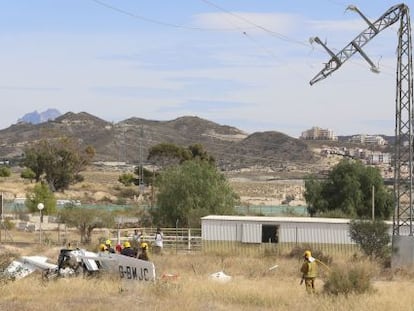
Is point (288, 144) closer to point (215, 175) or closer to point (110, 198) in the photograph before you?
point (110, 198)

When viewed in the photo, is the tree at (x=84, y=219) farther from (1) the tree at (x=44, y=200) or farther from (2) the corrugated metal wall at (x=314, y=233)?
(1) the tree at (x=44, y=200)

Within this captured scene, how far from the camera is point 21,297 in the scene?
61.5 ft

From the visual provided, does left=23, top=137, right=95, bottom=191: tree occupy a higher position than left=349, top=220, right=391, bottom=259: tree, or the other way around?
left=23, top=137, right=95, bottom=191: tree

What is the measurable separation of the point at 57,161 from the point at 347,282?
8534 cm

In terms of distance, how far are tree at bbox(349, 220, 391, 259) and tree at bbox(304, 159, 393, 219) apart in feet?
78.1

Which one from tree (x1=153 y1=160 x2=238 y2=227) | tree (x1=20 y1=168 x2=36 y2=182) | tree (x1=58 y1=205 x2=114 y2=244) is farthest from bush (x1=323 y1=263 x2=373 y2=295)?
tree (x1=20 y1=168 x2=36 y2=182)

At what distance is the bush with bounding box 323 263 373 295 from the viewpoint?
19553 millimetres

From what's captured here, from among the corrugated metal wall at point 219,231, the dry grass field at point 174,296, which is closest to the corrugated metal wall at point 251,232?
the corrugated metal wall at point 219,231

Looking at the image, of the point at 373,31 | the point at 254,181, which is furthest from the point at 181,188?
the point at 254,181

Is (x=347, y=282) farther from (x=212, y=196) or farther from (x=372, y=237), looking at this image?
(x=212, y=196)

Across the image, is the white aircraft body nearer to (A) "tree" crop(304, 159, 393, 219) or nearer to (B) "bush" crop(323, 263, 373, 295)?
(B) "bush" crop(323, 263, 373, 295)

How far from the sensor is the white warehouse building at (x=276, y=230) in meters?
40.2

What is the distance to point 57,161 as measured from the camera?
101938 mm

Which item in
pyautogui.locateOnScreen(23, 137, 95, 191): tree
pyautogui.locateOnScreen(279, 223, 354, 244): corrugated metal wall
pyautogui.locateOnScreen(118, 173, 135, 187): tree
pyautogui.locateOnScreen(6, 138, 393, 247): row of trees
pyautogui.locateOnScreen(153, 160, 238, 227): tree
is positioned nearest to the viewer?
pyautogui.locateOnScreen(279, 223, 354, 244): corrugated metal wall
